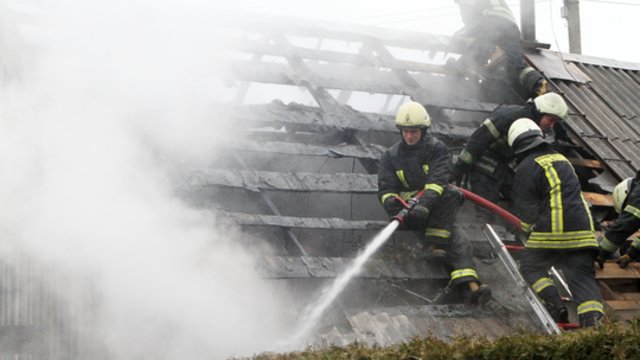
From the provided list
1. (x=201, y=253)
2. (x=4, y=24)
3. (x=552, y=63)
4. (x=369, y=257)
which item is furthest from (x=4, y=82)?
(x=552, y=63)

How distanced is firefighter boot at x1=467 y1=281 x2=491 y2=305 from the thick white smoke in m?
1.81

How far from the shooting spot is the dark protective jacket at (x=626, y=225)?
27.0ft

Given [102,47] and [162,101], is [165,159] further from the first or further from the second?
[102,47]

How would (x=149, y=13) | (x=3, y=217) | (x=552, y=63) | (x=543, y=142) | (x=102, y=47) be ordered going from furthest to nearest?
(x=552, y=63) < (x=149, y=13) < (x=102, y=47) < (x=543, y=142) < (x=3, y=217)

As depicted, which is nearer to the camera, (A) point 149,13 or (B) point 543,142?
(B) point 543,142

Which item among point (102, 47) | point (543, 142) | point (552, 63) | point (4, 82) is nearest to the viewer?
point (4, 82)

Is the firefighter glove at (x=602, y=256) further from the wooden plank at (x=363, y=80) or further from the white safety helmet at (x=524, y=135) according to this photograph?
the wooden plank at (x=363, y=80)

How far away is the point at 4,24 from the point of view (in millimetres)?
8172

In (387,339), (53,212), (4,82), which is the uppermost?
(4,82)

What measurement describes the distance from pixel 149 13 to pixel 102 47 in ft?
3.52

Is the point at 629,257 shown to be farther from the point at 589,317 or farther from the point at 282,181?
the point at 282,181

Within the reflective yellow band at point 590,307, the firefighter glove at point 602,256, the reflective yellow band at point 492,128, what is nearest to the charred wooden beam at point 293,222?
the reflective yellow band at point 492,128

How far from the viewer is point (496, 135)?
8906 mm

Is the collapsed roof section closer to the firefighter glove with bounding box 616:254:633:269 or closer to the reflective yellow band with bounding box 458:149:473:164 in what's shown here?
the firefighter glove with bounding box 616:254:633:269
